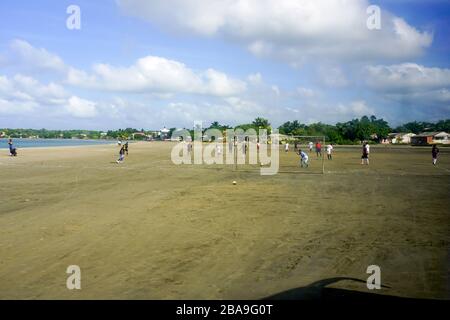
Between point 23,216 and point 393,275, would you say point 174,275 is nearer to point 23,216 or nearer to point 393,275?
point 393,275

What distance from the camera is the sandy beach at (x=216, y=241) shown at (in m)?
6.23

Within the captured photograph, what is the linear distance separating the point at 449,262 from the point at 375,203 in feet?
21.0

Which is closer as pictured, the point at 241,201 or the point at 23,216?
the point at 23,216

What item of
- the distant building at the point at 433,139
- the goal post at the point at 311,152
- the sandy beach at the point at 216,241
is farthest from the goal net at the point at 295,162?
the distant building at the point at 433,139

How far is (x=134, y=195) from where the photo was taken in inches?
603

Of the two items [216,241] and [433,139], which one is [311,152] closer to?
[216,241]

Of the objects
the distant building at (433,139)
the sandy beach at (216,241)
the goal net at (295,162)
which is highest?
the distant building at (433,139)

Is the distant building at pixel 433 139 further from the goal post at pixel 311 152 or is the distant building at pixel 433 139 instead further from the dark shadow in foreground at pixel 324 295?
the dark shadow in foreground at pixel 324 295

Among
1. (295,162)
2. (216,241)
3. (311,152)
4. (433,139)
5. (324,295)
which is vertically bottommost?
(324,295)

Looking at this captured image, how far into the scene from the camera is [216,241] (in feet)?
28.8

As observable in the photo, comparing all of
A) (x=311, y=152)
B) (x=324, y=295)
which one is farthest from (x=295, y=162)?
(x=324, y=295)

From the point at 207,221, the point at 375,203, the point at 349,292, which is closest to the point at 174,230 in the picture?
the point at 207,221

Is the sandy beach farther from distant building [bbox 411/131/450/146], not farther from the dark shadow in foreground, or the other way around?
distant building [bbox 411/131/450/146]

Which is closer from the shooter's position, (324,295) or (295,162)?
(324,295)
